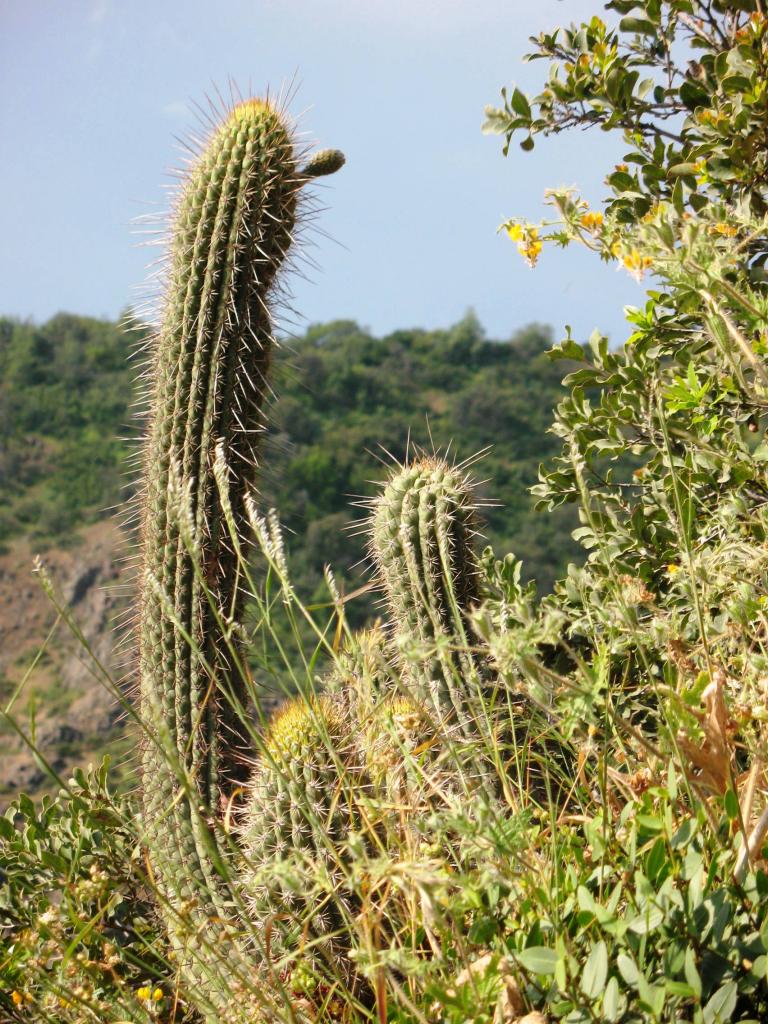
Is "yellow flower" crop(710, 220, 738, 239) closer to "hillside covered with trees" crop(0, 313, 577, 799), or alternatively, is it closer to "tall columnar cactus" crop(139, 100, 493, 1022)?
"tall columnar cactus" crop(139, 100, 493, 1022)

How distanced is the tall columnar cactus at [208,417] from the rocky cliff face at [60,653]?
16351mm

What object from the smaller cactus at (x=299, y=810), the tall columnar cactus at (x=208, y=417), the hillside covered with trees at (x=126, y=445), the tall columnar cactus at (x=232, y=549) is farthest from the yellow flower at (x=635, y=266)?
the hillside covered with trees at (x=126, y=445)

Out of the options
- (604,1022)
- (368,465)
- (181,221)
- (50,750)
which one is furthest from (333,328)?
(604,1022)

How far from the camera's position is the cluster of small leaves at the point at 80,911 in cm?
177

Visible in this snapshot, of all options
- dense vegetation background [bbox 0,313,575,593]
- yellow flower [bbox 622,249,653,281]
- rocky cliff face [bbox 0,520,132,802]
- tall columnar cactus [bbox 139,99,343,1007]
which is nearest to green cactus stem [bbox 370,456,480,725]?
tall columnar cactus [bbox 139,99,343,1007]

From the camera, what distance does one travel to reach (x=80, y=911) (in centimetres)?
178

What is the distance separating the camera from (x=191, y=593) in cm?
301

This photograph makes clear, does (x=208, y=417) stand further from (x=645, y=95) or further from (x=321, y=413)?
(x=321, y=413)

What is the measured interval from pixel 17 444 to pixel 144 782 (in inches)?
1261

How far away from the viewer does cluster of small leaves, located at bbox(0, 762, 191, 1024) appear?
177cm

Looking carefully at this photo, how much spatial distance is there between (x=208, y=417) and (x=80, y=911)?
5.26ft

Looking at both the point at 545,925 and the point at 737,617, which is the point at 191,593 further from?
the point at 545,925

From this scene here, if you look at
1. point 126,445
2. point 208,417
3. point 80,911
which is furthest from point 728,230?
point 126,445

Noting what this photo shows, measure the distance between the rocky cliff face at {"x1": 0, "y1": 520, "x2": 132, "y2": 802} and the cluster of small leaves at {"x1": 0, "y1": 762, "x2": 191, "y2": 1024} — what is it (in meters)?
16.5
